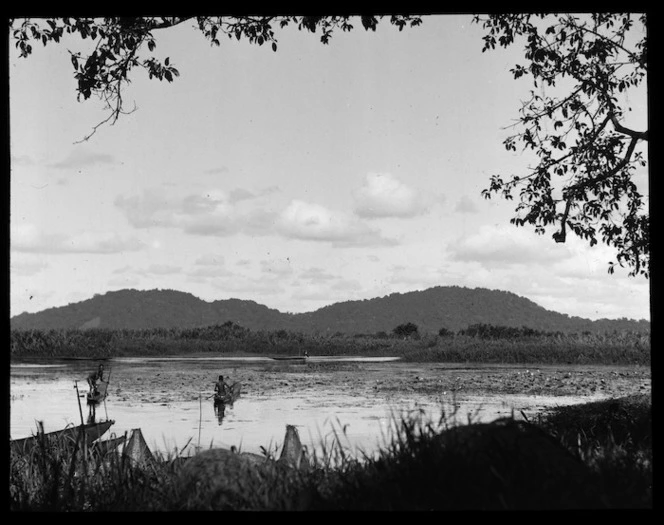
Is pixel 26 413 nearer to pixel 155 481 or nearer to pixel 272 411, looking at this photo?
pixel 272 411

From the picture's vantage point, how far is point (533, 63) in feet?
38.9

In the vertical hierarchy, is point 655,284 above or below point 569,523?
above

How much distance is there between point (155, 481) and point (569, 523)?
396 centimetres

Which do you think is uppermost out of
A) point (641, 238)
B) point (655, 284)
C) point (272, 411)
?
point (641, 238)

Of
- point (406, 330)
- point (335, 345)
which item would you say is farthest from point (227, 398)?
point (406, 330)

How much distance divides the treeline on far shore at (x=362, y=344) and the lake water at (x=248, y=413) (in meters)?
17.5

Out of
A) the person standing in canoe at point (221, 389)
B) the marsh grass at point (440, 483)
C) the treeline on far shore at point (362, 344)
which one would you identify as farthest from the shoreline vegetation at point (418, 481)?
the treeline on far shore at point (362, 344)

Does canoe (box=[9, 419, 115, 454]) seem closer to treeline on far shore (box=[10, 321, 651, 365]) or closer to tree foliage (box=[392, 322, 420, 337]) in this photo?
treeline on far shore (box=[10, 321, 651, 365])

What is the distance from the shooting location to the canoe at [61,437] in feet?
29.7

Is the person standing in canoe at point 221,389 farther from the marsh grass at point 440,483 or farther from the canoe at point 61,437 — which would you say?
the marsh grass at point 440,483

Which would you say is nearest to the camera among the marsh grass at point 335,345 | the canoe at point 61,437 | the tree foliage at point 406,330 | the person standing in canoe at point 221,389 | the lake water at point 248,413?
the canoe at point 61,437

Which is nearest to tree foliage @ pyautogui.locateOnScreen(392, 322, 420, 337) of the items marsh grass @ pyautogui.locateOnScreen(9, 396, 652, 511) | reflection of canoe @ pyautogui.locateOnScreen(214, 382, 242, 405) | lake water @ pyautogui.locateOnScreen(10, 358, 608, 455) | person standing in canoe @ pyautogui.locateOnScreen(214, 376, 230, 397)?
lake water @ pyautogui.locateOnScreen(10, 358, 608, 455)

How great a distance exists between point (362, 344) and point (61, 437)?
36.7 metres
